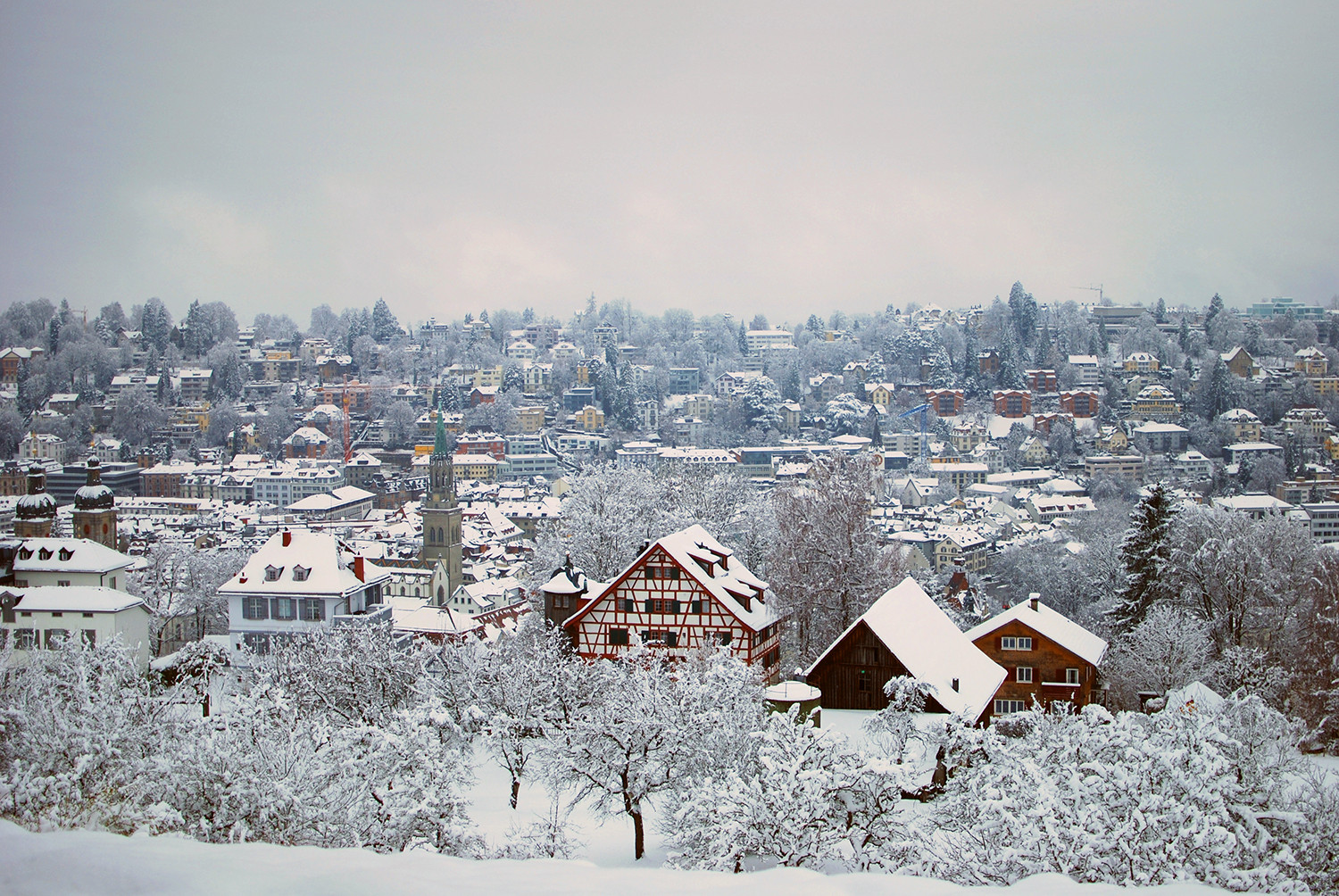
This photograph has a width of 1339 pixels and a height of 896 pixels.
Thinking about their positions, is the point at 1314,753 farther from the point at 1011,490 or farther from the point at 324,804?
the point at 1011,490

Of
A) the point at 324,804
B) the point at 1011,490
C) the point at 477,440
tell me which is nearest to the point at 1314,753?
the point at 324,804

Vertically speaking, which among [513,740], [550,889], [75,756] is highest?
[550,889]

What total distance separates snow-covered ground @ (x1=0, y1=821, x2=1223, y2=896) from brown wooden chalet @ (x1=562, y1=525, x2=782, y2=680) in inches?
394

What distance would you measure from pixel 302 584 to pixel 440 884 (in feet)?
39.1

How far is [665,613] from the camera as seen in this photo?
48.5 ft

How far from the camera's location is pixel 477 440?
7175 cm

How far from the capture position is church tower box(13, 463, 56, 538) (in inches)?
703

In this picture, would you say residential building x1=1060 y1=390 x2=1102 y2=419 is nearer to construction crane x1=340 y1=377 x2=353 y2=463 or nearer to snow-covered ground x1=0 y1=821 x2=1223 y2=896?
construction crane x1=340 y1=377 x2=353 y2=463

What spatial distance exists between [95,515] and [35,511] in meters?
3.03

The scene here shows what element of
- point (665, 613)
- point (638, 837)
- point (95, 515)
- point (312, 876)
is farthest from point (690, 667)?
point (95, 515)

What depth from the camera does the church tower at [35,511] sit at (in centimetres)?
1784

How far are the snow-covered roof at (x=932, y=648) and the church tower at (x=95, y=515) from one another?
13508 mm

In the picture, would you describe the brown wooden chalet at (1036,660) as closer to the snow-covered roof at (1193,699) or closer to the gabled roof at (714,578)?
the snow-covered roof at (1193,699)

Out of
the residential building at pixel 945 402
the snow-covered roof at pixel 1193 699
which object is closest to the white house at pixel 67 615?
the snow-covered roof at pixel 1193 699
